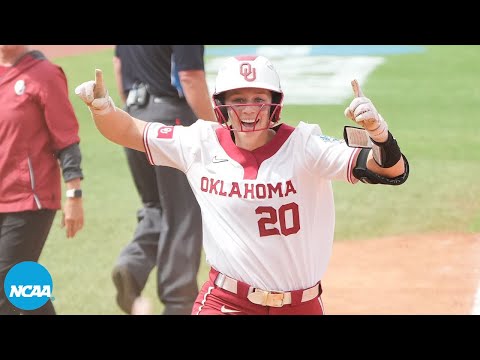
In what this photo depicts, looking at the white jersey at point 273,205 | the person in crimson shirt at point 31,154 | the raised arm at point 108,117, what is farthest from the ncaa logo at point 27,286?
the white jersey at point 273,205

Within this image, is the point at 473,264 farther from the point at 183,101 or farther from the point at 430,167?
the point at 183,101

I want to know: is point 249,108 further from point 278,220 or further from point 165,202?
point 165,202

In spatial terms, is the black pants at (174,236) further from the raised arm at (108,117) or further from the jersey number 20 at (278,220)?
the jersey number 20 at (278,220)

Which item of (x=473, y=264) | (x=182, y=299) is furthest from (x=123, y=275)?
(x=473, y=264)

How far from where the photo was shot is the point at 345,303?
8.00 meters

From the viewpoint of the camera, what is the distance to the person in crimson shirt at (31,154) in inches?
254

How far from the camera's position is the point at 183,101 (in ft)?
22.9

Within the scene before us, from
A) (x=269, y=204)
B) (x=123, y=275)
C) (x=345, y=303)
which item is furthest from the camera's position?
(x=345, y=303)

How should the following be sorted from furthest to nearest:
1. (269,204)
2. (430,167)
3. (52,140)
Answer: (430,167) → (52,140) → (269,204)

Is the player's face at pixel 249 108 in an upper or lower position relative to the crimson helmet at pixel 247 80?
lower

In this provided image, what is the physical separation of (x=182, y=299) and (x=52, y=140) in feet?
4.77
